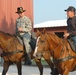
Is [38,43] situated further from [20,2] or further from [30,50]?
[20,2]

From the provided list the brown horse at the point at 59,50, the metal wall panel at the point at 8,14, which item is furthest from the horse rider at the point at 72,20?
the metal wall panel at the point at 8,14

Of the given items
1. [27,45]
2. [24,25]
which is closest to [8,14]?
[24,25]

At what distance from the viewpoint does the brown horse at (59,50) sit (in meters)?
5.90

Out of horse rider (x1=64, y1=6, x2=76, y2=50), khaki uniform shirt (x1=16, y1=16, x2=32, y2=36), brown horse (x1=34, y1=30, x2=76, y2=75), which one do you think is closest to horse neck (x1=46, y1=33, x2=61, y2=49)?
brown horse (x1=34, y1=30, x2=76, y2=75)

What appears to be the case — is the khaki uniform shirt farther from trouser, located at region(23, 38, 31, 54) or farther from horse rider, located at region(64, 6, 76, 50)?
horse rider, located at region(64, 6, 76, 50)

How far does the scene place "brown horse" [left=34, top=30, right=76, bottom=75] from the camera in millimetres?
5898

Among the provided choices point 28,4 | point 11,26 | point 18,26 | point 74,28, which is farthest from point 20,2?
point 74,28

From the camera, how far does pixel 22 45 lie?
337 inches

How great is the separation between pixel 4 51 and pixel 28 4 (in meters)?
10.6

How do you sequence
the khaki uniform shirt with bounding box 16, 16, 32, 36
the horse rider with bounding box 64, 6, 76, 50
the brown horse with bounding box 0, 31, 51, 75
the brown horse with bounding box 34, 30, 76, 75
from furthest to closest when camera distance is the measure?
the khaki uniform shirt with bounding box 16, 16, 32, 36 < the brown horse with bounding box 0, 31, 51, 75 < the horse rider with bounding box 64, 6, 76, 50 < the brown horse with bounding box 34, 30, 76, 75

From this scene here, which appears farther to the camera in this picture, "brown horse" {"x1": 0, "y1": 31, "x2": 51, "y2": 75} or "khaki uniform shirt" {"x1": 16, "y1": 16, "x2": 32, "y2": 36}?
"khaki uniform shirt" {"x1": 16, "y1": 16, "x2": 32, "y2": 36}

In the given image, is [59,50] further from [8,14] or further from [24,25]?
[8,14]

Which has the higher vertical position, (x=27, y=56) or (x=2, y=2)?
(x=2, y=2)

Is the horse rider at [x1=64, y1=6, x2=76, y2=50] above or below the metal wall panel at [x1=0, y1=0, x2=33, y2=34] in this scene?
above
